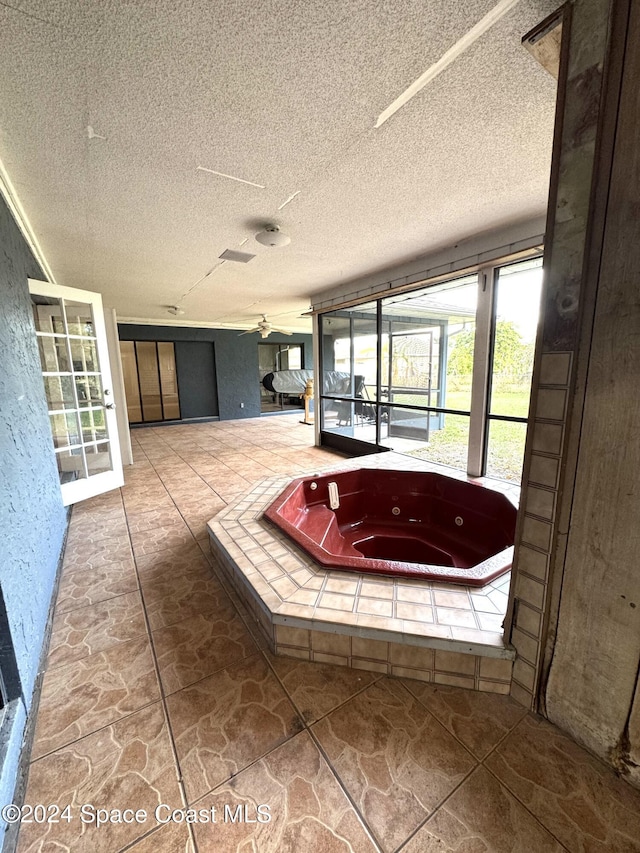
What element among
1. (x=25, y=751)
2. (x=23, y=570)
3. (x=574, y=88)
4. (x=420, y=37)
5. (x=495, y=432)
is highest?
(x=420, y=37)

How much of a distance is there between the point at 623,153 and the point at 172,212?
231 cm

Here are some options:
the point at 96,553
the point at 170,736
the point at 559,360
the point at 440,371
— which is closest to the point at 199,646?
the point at 170,736

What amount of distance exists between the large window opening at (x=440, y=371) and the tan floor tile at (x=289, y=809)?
103 inches

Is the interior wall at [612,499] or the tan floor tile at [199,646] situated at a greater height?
the interior wall at [612,499]

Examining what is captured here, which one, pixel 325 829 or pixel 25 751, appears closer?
pixel 325 829

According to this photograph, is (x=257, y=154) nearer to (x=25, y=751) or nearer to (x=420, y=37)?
(x=420, y=37)

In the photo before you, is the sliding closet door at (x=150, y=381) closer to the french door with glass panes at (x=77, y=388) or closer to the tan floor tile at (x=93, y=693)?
the french door with glass panes at (x=77, y=388)

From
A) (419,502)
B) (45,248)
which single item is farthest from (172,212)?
(419,502)

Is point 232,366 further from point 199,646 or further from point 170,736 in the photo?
point 170,736

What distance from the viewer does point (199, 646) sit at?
146 cm

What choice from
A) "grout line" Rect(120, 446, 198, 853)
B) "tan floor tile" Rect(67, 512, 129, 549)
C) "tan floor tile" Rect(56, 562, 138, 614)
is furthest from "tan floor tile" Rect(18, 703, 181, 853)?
"tan floor tile" Rect(67, 512, 129, 549)

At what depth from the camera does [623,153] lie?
32.6 inches

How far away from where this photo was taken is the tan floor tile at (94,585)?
1.78 meters

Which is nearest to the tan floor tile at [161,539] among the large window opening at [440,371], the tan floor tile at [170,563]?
the tan floor tile at [170,563]
